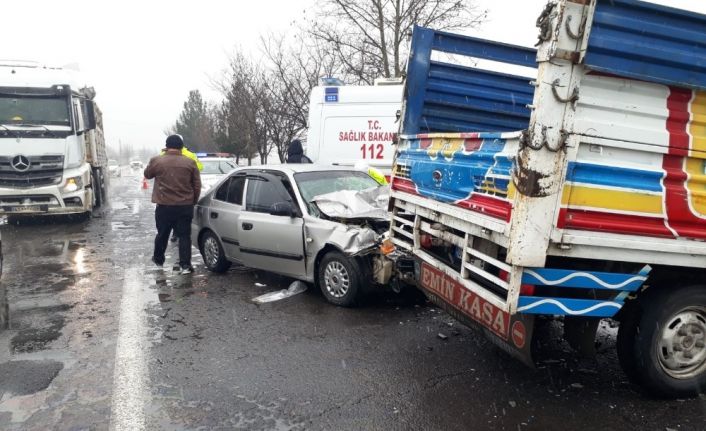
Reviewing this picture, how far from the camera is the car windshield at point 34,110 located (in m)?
10.8

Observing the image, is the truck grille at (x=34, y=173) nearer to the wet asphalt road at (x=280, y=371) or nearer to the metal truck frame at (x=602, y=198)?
the wet asphalt road at (x=280, y=371)

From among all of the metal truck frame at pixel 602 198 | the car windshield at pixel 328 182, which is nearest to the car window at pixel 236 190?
the car windshield at pixel 328 182

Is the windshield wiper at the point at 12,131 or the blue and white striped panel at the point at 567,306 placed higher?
the windshield wiper at the point at 12,131

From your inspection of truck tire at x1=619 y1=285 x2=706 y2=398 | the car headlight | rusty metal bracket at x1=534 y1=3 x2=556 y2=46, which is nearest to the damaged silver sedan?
truck tire at x1=619 y1=285 x2=706 y2=398

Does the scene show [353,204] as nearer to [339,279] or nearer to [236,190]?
[339,279]

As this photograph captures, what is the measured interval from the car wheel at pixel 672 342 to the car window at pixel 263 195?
3.87 metres

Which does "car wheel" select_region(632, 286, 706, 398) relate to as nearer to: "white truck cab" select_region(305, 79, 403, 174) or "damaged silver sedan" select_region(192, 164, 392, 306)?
"damaged silver sedan" select_region(192, 164, 392, 306)

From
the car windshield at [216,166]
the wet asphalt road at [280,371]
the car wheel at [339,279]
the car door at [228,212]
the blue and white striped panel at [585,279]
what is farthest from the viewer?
the car windshield at [216,166]

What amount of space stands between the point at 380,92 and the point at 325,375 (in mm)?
6768

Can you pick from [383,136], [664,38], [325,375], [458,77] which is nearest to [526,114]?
[458,77]

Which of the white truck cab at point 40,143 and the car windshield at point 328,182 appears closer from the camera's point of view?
the car windshield at point 328,182

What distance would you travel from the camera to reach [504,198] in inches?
120

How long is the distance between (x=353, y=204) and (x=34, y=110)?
8990 mm

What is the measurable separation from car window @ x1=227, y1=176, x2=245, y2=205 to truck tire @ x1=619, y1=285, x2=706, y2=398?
4768 mm
